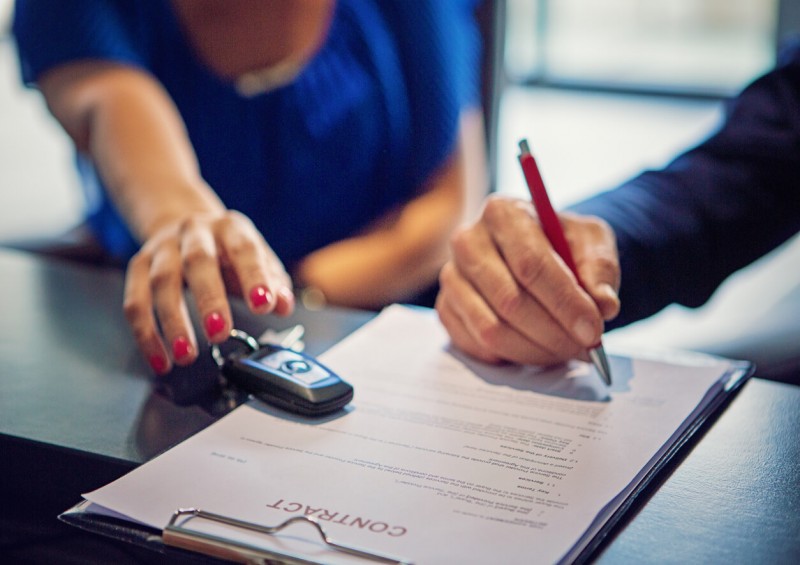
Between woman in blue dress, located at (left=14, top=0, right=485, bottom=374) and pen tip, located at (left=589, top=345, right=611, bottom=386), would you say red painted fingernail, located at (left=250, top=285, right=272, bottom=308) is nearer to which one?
pen tip, located at (left=589, top=345, right=611, bottom=386)

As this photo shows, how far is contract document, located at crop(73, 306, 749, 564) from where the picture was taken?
1.54 feet

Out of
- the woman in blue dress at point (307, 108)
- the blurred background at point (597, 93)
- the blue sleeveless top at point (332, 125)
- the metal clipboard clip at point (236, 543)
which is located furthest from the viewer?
the blurred background at point (597, 93)

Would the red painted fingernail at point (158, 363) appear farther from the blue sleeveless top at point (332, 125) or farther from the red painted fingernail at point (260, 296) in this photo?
the blue sleeveless top at point (332, 125)

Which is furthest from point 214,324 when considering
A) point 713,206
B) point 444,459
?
point 713,206

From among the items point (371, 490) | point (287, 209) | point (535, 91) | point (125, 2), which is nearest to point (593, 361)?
point (371, 490)

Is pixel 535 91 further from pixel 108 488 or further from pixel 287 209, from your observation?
pixel 108 488

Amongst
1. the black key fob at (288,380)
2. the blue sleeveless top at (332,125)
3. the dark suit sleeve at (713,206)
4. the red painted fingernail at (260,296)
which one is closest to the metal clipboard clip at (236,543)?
the black key fob at (288,380)

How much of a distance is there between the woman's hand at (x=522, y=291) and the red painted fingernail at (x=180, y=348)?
19 centimetres

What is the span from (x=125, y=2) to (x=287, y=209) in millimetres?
337

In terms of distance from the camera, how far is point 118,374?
2.28ft

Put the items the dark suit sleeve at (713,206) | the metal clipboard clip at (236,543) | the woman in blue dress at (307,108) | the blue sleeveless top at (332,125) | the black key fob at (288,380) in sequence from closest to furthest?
the metal clipboard clip at (236,543) → the black key fob at (288,380) → the dark suit sleeve at (713,206) → the woman in blue dress at (307,108) → the blue sleeveless top at (332,125)

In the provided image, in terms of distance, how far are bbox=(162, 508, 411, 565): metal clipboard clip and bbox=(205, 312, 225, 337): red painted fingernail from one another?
20 centimetres

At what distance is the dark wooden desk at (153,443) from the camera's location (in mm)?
476

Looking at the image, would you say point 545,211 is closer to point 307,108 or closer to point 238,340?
point 238,340
